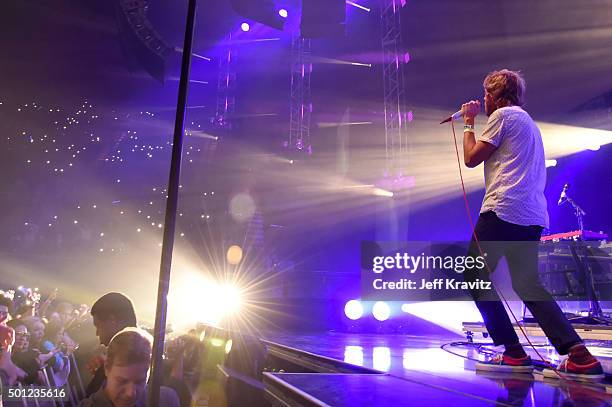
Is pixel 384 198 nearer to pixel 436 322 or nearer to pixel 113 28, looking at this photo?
pixel 436 322

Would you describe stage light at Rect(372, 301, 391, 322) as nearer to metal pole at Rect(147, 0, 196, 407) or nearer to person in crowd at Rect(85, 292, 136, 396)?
person in crowd at Rect(85, 292, 136, 396)

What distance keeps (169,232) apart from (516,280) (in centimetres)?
154

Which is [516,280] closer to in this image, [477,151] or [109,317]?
[477,151]

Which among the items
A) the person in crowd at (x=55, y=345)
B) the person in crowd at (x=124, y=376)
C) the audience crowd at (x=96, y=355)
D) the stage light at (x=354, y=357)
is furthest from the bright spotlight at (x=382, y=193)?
the person in crowd at (x=124, y=376)

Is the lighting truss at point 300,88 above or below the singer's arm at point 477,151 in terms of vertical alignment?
above

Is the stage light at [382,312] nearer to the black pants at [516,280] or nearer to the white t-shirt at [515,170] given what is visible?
the black pants at [516,280]

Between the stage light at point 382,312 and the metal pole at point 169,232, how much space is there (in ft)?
19.7

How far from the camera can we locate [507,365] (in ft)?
6.70

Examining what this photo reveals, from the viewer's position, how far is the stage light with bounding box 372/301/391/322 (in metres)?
6.66

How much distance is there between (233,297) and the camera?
314 inches

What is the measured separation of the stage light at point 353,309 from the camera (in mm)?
6742

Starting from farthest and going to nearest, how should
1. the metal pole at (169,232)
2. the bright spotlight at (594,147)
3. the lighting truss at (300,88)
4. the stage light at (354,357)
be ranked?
the lighting truss at (300,88) < the bright spotlight at (594,147) < the stage light at (354,357) < the metal pole at (169,232)

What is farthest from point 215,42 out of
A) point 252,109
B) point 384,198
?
point 384,198

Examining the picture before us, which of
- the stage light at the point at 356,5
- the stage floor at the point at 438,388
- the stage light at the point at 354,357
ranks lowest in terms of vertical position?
the stage light at the point at 354,357
